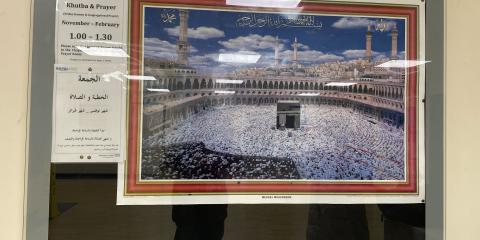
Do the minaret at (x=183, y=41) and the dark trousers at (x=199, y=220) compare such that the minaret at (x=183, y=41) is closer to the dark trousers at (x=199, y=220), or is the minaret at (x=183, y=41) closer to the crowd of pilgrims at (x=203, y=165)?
the crowd of pilgrims at (x=203, y=165)

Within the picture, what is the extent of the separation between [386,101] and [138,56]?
100 cm

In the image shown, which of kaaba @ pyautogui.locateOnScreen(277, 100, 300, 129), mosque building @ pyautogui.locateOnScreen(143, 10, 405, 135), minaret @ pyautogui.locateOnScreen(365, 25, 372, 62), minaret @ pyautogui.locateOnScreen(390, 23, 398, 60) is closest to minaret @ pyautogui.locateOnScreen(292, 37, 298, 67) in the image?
mosque building @ pyautogui.locateOnScreen(143, 10, 405, 135)

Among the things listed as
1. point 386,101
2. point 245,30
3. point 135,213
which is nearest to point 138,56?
point 245,30

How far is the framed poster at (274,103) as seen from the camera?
151 centimetres

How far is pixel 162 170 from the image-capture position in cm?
151

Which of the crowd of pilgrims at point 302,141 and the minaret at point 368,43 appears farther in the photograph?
the minaret at point 368,43

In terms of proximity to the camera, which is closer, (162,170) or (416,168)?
(162,170)
